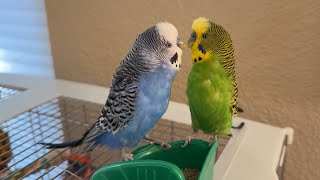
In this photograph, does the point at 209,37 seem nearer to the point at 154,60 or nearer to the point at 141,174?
the point at 154,60

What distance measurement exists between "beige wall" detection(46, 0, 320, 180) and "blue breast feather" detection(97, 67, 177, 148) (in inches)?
15.7

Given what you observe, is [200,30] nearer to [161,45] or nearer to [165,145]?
[161,45]

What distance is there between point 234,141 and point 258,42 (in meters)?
0.29

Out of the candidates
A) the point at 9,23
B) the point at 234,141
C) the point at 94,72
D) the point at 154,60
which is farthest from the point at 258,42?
the point at 9,23

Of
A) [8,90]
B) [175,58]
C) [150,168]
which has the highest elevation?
[175,58]

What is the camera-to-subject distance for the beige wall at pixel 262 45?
31.6 inches

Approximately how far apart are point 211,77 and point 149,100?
0.12 meters

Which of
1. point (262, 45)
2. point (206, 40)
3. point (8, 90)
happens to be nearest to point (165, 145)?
point (206, 40)

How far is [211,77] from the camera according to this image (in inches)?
22.4

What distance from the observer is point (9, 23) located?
128cm

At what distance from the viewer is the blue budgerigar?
52 centimetres

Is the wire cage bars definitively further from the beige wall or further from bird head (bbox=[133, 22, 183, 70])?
bird head (bbox=[133, 22, 183, 70])

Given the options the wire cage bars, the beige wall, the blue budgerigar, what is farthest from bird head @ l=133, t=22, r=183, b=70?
the wire cage bars

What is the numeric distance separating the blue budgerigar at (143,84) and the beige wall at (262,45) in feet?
1.24
